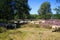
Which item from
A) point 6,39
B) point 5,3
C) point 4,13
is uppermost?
point 5,3

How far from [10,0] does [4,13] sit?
Result: 13.0ft

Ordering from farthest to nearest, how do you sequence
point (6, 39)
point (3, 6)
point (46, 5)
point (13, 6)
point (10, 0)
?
point (46, 5), point (13, 6), point (10, 0), point (3, 6), point (6, 39)

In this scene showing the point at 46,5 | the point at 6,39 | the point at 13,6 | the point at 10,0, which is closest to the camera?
the point at 6,39

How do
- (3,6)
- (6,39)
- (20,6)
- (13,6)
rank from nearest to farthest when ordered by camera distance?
(6,39), (3,6), (13,6), (20,6)

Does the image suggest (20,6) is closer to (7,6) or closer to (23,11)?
(23,11)

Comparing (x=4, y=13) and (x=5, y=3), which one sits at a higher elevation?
(x=5, y=3)

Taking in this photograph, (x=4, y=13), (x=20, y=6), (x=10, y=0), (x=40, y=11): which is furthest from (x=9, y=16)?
(x=40, y=11)

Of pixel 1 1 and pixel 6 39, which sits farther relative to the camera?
pixel 1 1

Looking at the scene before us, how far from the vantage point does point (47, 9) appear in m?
77.4

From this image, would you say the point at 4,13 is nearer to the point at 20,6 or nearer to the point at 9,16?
the point at 9,16

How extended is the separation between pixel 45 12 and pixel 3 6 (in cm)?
4930

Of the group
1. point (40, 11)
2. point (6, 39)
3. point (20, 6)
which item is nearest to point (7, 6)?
point (20, 6)

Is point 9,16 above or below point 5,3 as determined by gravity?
below

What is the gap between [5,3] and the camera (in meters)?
30.3
